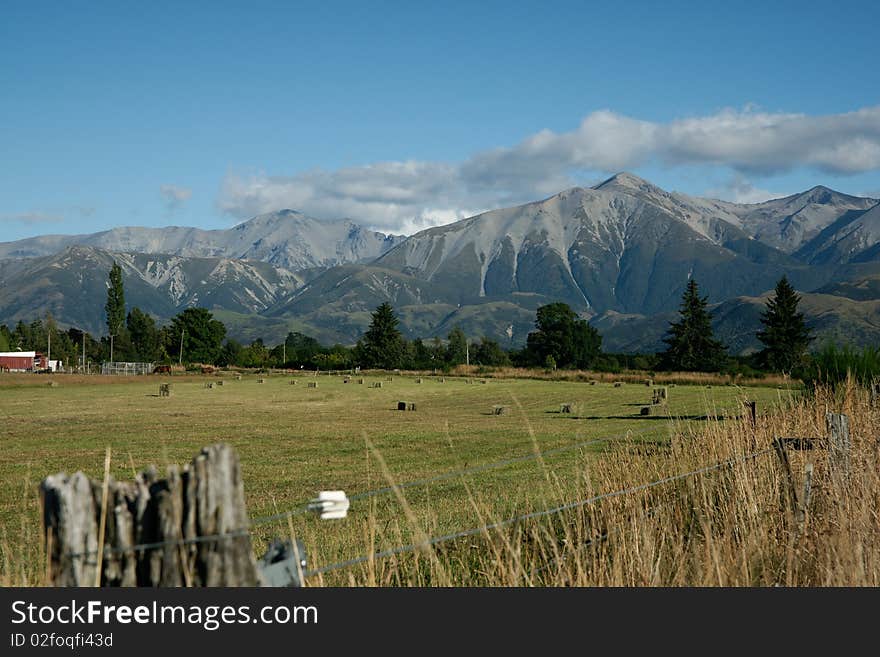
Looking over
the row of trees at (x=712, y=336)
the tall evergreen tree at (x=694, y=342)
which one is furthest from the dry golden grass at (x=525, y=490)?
the tall evergreen tree at (x=694, y=342)

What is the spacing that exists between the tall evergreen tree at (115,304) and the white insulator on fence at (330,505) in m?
146

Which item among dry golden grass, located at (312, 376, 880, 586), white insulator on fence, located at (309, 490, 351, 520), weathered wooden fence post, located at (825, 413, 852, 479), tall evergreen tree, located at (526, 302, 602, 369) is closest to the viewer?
white insulator on fence, located at (309, 490, 351, 520)

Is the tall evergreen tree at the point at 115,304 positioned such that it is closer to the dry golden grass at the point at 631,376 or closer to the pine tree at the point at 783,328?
the dry golden grass at the point at 631,376

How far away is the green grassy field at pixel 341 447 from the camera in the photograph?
1076cm

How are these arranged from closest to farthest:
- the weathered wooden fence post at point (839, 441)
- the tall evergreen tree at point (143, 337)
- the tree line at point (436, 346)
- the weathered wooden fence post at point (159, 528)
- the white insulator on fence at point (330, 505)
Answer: the weathered wooden fence post at point (159, 528), the white insulator on fence at point (330, 505), the weathered wooden fence post at point (839, 441), the tree line at point (436, 346), the tall evergreen tree at point (143, 337)

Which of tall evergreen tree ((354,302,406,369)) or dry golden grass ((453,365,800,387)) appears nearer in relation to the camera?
dry golden grass ((453,365,800,387))

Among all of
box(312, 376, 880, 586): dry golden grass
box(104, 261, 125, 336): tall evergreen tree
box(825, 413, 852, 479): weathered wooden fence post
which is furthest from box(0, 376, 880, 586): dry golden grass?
box(104, 261, 125, 336): tall evergreen tree

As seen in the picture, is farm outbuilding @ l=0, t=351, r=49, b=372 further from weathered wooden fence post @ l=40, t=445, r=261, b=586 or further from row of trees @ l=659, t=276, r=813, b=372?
weathered wooden fence post @ l=40, t=445, r=261, b=586

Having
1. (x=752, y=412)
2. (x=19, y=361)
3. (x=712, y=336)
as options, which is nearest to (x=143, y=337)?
(x=19, y=361)

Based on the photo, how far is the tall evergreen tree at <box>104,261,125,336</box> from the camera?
463ft

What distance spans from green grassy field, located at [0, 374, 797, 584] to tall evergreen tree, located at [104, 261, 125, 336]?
93.2m

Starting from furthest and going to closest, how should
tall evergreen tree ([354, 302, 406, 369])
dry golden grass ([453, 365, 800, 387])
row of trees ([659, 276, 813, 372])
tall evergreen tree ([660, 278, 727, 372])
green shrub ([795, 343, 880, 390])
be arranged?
1. tall evergreen tree ([354, 302, 406, 369])
2. tall evergreen tree ([660, 278, 727, 372])
3. row of trees ([659, 276, 813, 372])
4. dry golden grass ([453, 365, 800, 387])
5. green shrub ([795, 343, 880, 390])

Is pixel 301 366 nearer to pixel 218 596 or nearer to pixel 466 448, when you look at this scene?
pixel 466 448

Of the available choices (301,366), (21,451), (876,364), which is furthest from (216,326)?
(876,364)
